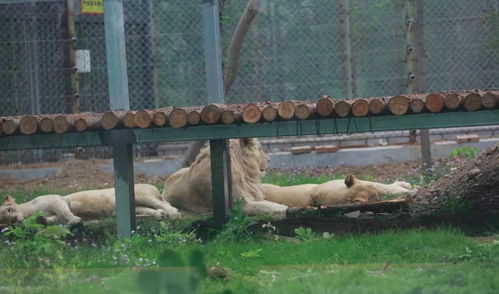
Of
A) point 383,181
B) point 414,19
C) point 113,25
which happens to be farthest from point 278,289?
point 414,19

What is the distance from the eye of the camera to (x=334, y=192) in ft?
25.2

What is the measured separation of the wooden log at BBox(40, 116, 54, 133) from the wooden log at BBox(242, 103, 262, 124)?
1.46 metres

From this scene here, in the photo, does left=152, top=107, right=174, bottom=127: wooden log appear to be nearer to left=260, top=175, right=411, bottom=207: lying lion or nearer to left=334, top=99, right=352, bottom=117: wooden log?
left=334, top=99, right=352, bottom=117: wooden log

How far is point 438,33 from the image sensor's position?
10594 millimetres

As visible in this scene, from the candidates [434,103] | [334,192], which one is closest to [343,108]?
[434,103]

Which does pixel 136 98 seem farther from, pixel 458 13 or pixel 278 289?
pixel 278 289

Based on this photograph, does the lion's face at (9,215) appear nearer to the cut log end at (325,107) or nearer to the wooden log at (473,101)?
the cut log end at (325,107)

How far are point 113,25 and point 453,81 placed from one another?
516cm

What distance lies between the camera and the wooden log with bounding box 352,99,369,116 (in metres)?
5.74

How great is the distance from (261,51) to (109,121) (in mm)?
5065

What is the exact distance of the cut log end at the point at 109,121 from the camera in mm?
6090

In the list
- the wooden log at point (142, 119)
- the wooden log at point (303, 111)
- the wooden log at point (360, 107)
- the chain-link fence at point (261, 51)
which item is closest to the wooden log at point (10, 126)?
the wooden log at point (142, 119)

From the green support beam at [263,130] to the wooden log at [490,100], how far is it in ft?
0.48

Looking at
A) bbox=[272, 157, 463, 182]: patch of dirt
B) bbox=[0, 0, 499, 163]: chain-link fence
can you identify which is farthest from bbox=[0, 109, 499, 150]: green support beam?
bbox=[0, 0, 499, 163]: chain-link fence
